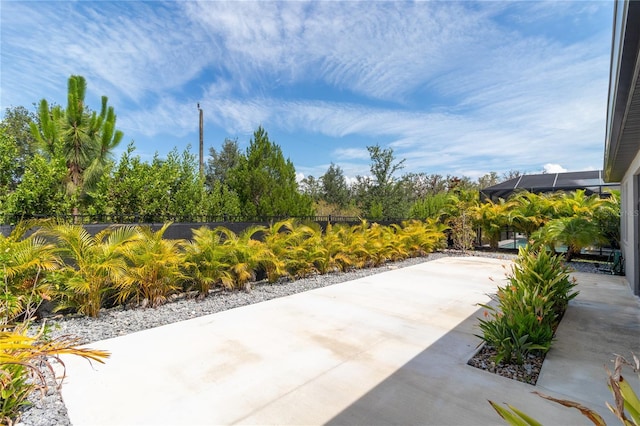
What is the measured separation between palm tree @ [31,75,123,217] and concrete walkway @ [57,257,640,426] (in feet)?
26.1

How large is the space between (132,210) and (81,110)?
505cm

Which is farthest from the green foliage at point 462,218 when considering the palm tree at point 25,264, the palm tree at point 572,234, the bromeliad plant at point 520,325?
the palm tree at point 25,264

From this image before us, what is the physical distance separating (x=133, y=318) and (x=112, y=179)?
414 centimetres

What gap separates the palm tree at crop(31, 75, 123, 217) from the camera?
29.8ft

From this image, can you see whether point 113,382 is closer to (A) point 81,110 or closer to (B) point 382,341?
(B) point 382,341

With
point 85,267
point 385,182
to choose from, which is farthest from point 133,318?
point 385,182

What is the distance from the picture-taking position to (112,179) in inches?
272

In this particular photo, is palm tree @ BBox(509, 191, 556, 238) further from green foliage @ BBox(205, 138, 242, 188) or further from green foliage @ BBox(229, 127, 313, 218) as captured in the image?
green foliage @ BBox(205, 138, 242, 188)

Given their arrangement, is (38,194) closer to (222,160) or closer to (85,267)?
(85,267)

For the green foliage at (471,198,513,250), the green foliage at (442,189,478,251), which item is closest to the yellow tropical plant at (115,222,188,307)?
the green foliage at (442,189,478,251)

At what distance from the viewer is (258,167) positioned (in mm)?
10164

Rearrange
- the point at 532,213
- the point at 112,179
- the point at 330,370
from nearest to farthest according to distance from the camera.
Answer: the point at 330,370 < the point at 112,179 < the point at 532,213

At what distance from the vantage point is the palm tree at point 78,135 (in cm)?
908

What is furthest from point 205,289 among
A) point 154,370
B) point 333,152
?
point 333,152
